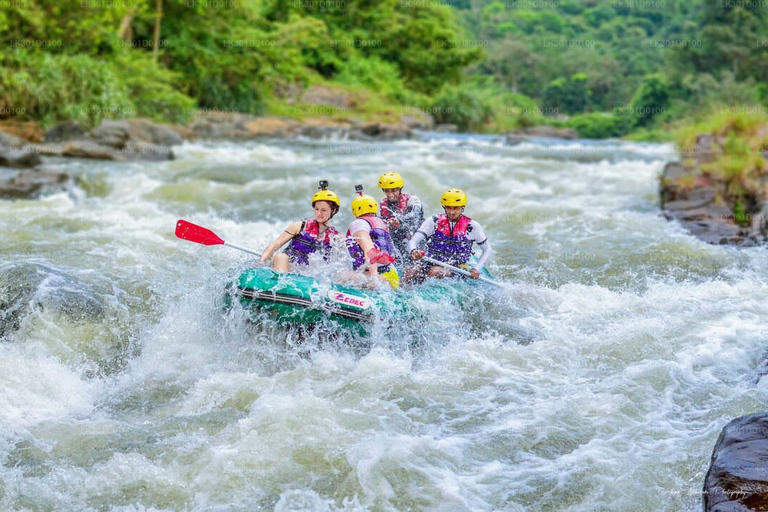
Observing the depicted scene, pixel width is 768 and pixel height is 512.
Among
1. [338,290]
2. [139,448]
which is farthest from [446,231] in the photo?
[139,448]

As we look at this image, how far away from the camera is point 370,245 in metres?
6.07

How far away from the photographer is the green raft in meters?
5.50

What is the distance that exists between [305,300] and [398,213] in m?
2.24

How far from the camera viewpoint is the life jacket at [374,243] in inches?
243

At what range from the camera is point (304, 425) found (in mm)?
4652

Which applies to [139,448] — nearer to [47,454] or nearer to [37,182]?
[47,454]

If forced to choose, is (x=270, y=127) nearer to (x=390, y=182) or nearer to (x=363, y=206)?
(x=390, y=182)

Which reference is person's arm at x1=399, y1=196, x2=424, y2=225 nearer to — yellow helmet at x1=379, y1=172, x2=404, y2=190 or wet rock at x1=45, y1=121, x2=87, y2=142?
yellow helmet at x1=379, y1=172, x2=404, y2=190

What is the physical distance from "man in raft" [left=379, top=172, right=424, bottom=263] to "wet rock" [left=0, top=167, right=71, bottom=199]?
234 inches

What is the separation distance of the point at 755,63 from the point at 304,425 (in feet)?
117

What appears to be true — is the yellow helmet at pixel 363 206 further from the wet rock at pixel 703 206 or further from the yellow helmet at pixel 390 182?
the wet rock at pixel 703 206

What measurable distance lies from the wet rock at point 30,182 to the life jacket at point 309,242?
633 cm

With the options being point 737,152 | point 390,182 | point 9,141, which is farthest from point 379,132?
point 390,182

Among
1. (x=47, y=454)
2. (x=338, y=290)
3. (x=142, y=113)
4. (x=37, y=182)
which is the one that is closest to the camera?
(x=47, y=454)
